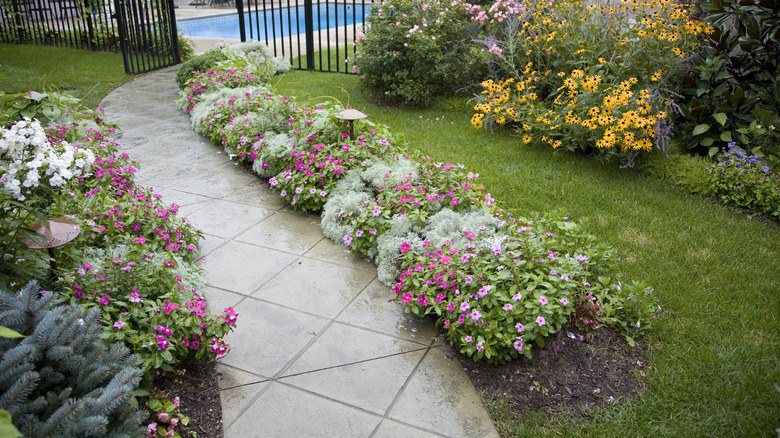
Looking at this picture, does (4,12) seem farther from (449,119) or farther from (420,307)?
(420,307)

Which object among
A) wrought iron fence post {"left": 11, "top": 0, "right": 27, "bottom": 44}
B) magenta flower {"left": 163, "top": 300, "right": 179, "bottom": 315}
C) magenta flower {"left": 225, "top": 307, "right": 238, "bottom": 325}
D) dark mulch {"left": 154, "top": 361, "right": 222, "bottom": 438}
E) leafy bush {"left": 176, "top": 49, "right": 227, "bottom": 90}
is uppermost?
wrought iron fence post {"left": 11, "top": 0, "right": 27, "bottom": 44}

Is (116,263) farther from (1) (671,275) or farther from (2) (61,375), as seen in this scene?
(1) (671,275)

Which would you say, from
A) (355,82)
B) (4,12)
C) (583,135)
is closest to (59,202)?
(583,135)

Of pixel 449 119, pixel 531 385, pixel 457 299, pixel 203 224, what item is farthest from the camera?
pixel 449 119

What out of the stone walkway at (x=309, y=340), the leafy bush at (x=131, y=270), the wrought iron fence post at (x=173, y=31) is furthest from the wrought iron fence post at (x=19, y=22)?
the leafy bush at (x=131, y=270)

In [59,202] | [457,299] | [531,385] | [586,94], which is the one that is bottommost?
[531,385]

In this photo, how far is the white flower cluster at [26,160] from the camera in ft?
6.68

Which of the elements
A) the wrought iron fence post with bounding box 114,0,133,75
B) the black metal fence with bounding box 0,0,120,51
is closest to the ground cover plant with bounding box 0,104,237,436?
the wrought iron fence post with bounding box 114,0,133,75

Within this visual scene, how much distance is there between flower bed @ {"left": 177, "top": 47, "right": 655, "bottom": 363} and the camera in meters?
2.60

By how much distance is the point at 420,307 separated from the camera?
2928 mm

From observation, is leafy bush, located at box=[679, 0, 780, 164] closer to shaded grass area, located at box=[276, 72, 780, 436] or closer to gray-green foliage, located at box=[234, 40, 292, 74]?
shaded grass area, located at box=[276, 72, 780, 436]

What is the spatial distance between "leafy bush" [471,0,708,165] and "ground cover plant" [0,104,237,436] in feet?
10.6

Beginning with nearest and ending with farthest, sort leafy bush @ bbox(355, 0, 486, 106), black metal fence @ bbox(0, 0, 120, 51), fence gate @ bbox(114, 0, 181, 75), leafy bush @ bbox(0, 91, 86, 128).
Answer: leafy bush @ bbox(0, 91, 86, 128) → leafy bush @ bbox(355, 0, 486, 106) → fence gate @ bbox(114, 0, 181, 75) → black metal fence @ bbox(0, 0, 120, 51)

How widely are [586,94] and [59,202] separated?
399cm
